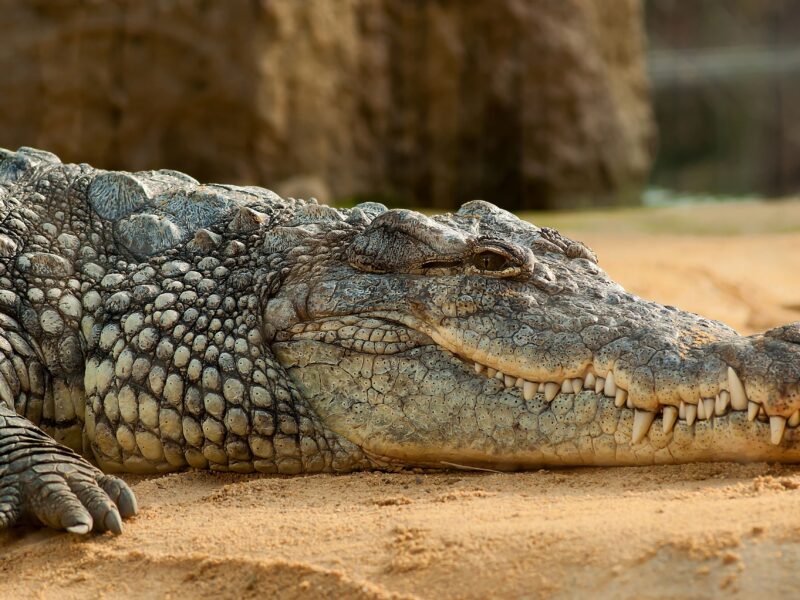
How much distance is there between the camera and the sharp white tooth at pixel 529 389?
333 centimetres

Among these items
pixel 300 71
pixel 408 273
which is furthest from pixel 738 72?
pixel 408 273

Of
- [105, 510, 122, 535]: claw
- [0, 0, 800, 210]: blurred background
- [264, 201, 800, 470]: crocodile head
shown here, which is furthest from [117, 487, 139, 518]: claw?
[0, 0, 800, 210]: blurred background

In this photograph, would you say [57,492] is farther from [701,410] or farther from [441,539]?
[701,410]

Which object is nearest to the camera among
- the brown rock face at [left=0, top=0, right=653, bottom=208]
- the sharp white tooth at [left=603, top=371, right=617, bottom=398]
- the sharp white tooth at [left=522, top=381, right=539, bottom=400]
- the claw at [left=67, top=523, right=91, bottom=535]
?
the claw at [left=67, top=523, right=91, bottom=535]

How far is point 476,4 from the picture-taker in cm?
1268

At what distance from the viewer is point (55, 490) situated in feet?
10.0

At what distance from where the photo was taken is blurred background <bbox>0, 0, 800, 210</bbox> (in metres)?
10.9

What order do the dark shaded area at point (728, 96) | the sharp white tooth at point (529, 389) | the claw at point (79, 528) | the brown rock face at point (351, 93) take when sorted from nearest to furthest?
the claw at point (79, 528) < the sharp white tooth at point (529, 389) < the brown rock face at point (351, 93) < the dark shaded area at point (728, 96)

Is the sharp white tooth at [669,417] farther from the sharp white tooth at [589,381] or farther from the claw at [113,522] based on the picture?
the claw at [113,522]

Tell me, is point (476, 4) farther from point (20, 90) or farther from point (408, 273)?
Answer: point (408, 273)

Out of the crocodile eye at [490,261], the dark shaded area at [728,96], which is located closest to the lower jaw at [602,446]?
the crocodile eye at [490,261]

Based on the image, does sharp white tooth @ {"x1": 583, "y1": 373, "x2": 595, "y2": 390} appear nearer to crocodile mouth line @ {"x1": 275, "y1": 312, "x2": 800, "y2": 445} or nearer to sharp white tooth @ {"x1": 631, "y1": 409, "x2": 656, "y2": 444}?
crocodile mouth line @ {"x1": 275, "y1": 312, "x2": 800, "y2": 445}

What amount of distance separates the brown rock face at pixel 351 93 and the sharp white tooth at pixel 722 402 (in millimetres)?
8645

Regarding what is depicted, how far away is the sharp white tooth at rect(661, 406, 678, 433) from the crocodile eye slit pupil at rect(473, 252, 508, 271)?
0.73m
